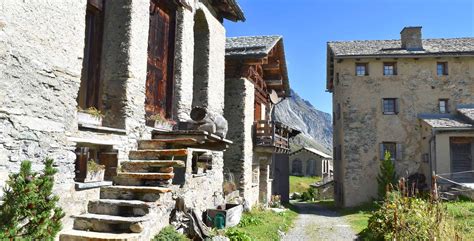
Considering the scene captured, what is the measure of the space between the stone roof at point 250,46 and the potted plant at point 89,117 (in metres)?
8.32

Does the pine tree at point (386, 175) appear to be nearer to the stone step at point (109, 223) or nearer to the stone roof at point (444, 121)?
the stone roof at point (444, 121)

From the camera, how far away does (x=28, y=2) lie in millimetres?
5543

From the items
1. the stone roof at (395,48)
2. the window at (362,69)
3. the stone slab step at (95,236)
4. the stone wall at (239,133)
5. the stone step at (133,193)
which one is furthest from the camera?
the window at (362,69)

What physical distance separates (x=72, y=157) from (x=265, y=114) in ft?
48.5

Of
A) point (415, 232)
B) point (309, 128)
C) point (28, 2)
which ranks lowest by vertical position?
point (415, 232)

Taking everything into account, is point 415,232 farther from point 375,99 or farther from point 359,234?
point 375,99

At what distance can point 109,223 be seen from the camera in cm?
623

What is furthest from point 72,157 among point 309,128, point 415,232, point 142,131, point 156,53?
point 309,128

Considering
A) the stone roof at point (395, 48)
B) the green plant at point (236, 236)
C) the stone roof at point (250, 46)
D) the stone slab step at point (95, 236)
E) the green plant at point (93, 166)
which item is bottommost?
the green plant at point (236, 236)

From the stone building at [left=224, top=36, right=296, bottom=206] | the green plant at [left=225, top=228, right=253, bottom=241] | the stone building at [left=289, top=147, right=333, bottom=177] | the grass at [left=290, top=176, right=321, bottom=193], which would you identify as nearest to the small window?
the stone building at [left=224, top=36, right=296, bottom=206]

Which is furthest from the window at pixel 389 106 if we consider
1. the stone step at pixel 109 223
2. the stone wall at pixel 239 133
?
the stone step at pixel 109 223

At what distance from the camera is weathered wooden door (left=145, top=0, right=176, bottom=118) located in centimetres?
973

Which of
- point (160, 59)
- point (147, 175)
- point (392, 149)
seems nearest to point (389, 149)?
point (392, 149)

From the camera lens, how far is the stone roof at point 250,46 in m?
14.9
